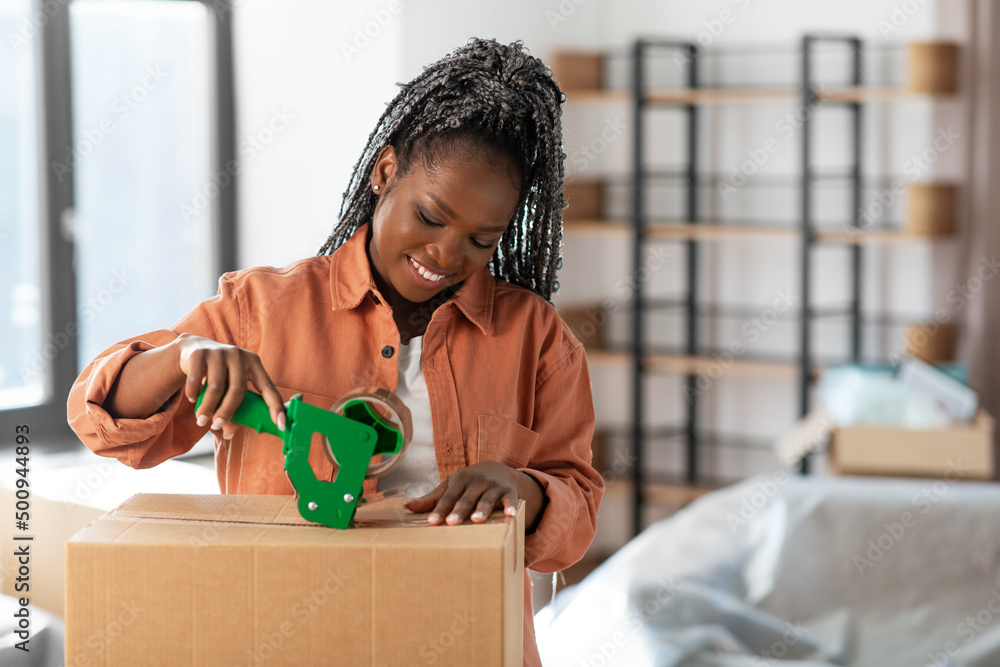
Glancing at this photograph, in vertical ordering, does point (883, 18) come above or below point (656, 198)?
above

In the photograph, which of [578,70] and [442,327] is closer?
[442,327]

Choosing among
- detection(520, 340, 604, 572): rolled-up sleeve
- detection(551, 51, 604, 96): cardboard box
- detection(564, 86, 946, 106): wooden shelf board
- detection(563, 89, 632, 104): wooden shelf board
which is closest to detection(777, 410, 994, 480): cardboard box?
detection(564, 86, 946, 106): wooden shelf board

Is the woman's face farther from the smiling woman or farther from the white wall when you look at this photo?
the white wall

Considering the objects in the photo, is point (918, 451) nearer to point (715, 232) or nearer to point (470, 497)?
point (715, 232)

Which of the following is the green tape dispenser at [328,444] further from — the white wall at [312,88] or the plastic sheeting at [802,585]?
the white wall at [312,88]

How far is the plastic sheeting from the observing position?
1.76 meters

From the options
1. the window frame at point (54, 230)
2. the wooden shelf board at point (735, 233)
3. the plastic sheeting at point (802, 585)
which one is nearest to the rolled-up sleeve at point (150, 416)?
the plastic sheeting at point (802, 585)

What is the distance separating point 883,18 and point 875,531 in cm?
180

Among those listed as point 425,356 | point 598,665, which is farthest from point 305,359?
point 598,665

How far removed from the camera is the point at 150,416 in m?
0.80

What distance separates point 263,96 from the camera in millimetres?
2615

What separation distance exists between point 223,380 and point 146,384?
0.30ft

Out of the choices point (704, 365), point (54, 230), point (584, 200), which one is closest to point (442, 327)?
point (54, 230)

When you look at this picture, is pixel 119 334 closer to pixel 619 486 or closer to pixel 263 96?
pixel 263 96
